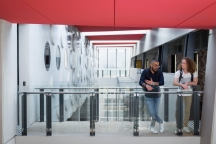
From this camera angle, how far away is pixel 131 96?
229 inches

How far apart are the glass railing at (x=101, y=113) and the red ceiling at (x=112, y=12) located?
1526 mm

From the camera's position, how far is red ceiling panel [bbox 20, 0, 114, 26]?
3.67 m

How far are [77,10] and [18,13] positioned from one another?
A: 3.22 ft

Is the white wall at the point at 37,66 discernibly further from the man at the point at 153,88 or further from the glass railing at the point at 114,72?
the glass railing at the point at 114,72

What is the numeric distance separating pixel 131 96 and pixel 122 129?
75cm

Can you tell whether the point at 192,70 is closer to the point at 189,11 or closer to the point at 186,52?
the point at 189,11

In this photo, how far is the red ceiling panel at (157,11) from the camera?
11.8ft

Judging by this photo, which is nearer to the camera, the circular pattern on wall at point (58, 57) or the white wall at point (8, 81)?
the white wall at point (8, 81)

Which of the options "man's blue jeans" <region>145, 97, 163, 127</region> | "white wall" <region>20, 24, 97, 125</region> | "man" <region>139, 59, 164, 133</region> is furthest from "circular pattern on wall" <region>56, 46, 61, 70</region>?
"man's blue jeans" <region>145, 97, 163, 127</region>

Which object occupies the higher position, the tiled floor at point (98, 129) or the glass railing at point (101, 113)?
the glass railing at point (101, 113)

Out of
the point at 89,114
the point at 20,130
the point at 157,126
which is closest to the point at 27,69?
the point at 20,130

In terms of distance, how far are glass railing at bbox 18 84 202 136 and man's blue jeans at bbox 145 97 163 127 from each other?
84 millimetres

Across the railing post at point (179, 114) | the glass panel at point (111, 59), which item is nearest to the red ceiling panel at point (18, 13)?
the railing post at point (179, 114)

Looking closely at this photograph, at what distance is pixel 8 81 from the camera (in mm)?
5168
